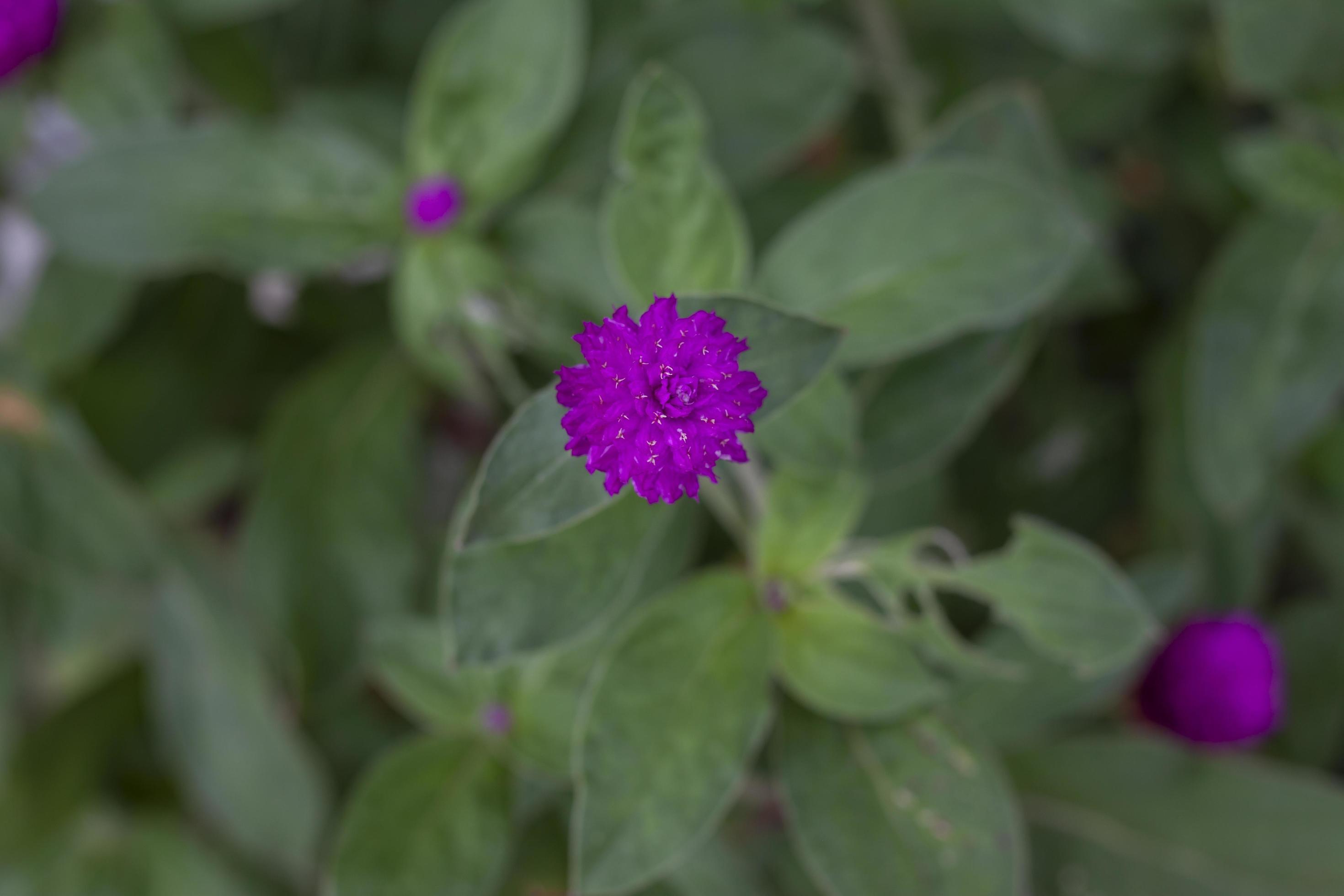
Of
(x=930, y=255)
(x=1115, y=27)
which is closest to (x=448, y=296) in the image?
(x=930, y=255)

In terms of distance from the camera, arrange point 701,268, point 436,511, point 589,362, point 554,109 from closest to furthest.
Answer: point 589,362 → point 701,268 → point 554,109 → point 436,511

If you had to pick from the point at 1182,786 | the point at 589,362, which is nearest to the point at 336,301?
the point at 589,362

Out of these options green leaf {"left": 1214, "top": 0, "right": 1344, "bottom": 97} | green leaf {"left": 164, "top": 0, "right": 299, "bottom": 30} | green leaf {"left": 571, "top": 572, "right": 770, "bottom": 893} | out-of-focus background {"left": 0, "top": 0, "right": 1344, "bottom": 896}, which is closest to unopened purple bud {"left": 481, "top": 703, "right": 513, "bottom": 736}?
out-of-focus background {"left": 0, "top": 0, "right": 1344, "bottom": 896}

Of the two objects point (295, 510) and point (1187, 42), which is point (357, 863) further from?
point (1187, 42)

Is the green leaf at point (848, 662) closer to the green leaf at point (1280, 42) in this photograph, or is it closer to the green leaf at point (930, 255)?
the green leaf at point (930, 255)

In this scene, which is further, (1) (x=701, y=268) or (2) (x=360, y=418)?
(2) (x=360, y=418)

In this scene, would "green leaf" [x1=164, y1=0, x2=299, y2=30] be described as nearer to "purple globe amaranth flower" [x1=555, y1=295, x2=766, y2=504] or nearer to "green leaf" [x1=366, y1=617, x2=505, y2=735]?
"green leaf" [x1=366, y1=617, x2=505, y2=735]

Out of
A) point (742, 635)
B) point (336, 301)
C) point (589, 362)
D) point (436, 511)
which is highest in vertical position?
point (589, 362)

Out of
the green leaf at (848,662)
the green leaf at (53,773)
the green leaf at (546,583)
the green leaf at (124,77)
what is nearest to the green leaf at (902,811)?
the green leaf at (848,662)
